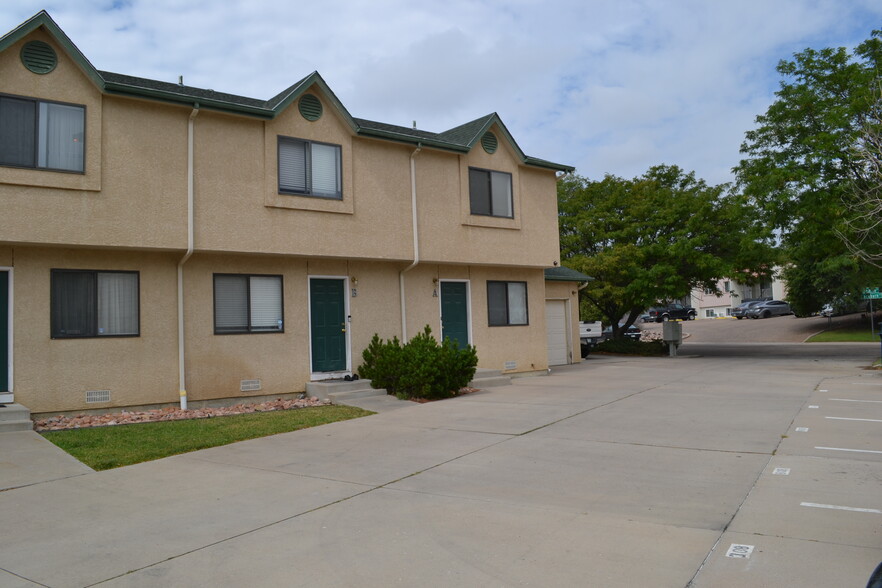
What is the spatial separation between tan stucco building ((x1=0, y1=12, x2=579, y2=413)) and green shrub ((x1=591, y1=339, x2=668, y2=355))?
41.2 feet

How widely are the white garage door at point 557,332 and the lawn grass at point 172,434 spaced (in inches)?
468

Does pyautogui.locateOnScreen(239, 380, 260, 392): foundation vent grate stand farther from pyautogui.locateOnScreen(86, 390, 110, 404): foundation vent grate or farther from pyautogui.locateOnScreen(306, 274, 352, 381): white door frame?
pyautogui.locateOnScreen(86, 390, 110, 404): foundation vent grate

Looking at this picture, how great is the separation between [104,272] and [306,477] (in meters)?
7.18

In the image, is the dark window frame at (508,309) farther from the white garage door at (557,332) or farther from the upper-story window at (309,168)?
the upper-story window at (309,168)

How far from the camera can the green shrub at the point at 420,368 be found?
13.5m

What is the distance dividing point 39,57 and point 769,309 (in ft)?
165

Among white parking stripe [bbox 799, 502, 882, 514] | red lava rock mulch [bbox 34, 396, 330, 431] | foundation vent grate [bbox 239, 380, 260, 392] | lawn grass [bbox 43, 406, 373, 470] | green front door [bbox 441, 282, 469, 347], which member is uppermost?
green front door [bbox 441, 282, 469, 347]

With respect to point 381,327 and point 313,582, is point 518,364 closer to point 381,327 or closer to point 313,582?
point 381,327

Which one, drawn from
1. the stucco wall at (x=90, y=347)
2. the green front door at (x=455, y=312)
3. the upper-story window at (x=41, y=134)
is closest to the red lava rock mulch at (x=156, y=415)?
the stucco wall at (x=90, y=347)

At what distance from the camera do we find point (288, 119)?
13.9 m

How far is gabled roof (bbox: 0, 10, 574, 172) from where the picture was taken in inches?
442

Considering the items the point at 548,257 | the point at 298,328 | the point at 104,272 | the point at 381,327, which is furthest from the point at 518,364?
the point at 104,272

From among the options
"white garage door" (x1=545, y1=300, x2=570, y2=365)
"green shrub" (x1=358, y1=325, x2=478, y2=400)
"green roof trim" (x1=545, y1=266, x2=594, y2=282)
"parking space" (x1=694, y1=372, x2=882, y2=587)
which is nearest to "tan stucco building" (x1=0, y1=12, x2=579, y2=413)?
"green shrub" (x1=358, y1=325, x2=478, y2=400)

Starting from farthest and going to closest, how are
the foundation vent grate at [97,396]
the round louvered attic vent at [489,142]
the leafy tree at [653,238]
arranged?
the leafy tree at [653,238] < the round louvered attic vent at [489,142] < the foundation vent grate at [97,396]
